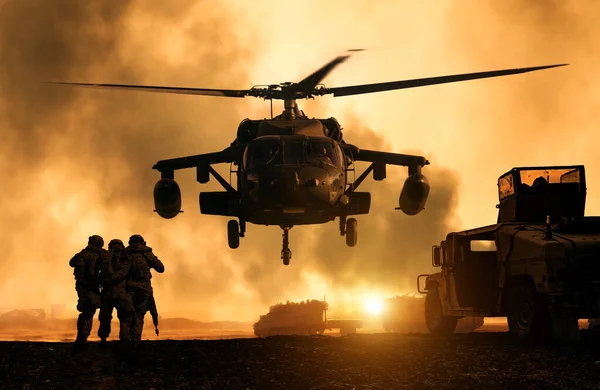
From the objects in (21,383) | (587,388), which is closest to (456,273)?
(587,388)

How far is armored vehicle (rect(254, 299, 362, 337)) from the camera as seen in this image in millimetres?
40500

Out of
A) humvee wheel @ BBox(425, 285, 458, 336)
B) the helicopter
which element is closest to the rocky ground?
humvee wheel @ BBox(425, 285, 458, 336)

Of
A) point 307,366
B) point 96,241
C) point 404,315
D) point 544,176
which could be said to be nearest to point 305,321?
point 404,315

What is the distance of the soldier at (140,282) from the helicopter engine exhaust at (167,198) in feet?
29.4

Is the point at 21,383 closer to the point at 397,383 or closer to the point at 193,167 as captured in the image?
the point at 397,383

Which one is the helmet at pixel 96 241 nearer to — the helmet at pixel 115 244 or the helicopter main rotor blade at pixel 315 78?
the helmet at pixel 115 244

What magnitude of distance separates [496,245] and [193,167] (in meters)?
12.3

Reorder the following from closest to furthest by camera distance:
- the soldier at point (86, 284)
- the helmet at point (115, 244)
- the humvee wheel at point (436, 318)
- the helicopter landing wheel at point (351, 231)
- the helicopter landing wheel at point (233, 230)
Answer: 1. the soldier at point (86, 284)
2. the helmet at point (115, 244)
3. the humvee wheel at point (436, 318)
4. the helicopter landing wheel at point (233, 230)
5. the helicopter landing wheel at point (351, 231)

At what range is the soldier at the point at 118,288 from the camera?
12016 millimetres

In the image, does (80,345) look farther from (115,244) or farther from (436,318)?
(436,318)

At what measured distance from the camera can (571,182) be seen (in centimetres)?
1459

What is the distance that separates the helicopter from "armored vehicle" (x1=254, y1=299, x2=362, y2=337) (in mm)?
18085

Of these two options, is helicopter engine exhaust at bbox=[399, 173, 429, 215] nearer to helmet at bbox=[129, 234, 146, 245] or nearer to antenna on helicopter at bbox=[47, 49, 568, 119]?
antenna on helicopter at bbox=[47, 49, 568, 119]

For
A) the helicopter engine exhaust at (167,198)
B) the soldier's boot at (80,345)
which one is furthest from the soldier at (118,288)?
the helicopter engine exhaust at (167,198)
